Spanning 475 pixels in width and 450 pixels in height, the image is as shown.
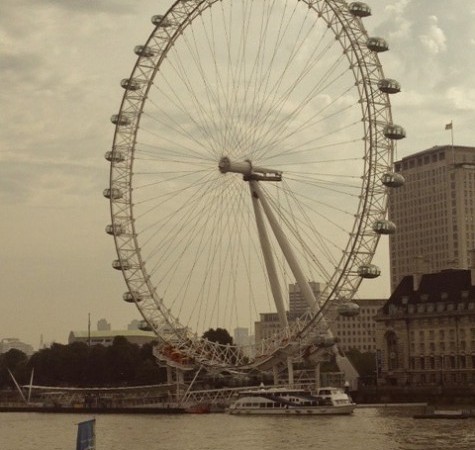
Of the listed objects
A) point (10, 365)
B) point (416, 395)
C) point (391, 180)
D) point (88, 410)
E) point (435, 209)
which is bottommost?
point (88, 410)

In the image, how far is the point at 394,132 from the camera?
202ft

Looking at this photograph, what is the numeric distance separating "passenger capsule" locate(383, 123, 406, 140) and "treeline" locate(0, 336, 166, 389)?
46.9 metres

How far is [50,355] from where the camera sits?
122 meters

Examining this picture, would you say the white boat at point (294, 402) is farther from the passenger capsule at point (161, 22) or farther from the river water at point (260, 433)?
the passenger capsule at point (161, 22)

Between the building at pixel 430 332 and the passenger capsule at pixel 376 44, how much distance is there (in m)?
34.0

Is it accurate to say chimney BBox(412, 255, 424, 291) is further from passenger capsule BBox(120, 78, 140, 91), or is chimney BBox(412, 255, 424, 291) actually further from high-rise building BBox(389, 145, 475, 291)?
high-rise building BBox(389, 145, 475, 291)

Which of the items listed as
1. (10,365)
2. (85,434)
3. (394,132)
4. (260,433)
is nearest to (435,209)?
(10,365)

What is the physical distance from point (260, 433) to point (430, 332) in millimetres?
40342

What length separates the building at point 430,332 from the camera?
91312mm

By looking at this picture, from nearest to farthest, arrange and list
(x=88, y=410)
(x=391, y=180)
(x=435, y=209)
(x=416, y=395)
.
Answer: (x=391, y=180)
(x=416, y=395)
(x=88, y=410)
(x=435, y=209)

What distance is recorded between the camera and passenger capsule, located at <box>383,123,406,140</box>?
6162cm

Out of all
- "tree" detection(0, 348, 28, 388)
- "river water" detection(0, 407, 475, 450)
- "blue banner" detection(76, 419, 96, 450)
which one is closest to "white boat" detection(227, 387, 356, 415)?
"river water" detection(0, 407, 475, 450)

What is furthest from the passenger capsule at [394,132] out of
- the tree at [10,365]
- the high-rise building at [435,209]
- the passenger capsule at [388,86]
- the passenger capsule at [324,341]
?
the high-rise building at [435,209]

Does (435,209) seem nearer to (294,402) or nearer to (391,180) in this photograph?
(294,402)
